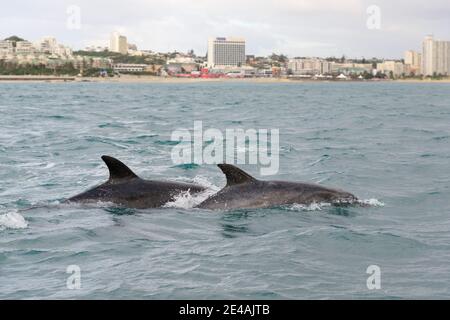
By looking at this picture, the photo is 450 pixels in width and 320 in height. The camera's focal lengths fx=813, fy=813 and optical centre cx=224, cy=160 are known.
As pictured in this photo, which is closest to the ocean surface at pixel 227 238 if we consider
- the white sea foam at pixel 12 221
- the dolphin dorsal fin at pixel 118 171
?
the white sea foam at pixel 12 221

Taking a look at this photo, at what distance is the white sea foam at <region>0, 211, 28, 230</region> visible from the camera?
15.8 metres

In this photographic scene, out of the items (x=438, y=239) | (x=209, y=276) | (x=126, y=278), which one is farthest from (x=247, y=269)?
(x=438, y=239)

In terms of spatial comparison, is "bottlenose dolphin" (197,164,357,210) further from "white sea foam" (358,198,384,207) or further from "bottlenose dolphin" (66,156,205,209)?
"bottlenose dolphin" (66,156,205,209)

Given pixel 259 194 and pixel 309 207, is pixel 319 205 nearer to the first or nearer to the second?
pixel 309 207

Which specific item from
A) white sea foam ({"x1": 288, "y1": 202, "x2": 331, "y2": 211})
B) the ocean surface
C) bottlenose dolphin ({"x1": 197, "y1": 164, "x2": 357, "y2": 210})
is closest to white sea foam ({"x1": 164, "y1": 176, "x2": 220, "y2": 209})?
the ocean surface

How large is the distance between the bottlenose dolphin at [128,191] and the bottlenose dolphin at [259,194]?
898mm

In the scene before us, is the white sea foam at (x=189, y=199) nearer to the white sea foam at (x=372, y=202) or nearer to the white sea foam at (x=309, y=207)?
the white sea foam at (x=309, y=207)

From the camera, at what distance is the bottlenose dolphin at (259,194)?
1717 centimetres

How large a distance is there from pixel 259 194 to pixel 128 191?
281 cm

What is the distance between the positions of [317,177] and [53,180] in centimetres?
748

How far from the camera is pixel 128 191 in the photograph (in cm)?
1745

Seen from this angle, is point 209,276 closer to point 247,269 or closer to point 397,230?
point 247,269
